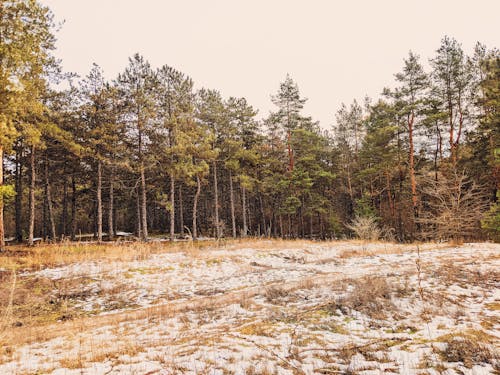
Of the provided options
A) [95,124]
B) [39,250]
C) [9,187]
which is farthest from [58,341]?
[95,124]

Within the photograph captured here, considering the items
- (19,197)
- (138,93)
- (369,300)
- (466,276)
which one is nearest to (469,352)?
(369,300)

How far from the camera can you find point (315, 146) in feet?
99.3

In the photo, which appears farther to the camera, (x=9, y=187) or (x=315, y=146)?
(x=315, y=146)

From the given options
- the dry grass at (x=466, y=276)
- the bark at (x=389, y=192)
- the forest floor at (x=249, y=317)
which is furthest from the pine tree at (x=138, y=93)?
the bark at (x=389, y=192)

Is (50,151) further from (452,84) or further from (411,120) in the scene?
(452,84)

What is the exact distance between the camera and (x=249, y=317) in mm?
6020

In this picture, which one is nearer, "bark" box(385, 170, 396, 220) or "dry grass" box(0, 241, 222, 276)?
"dry grass" box(0, 241, 222, 276)

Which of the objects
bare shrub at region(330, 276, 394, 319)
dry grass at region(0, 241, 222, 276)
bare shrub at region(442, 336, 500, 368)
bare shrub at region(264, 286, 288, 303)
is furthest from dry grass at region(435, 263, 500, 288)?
dry grass at region(0, 241, 222, 276)

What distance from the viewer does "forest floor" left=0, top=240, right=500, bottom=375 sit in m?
3.81

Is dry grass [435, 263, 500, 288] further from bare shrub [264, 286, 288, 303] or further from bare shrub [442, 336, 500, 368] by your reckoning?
bare shrub [264, 286, 288, 303]

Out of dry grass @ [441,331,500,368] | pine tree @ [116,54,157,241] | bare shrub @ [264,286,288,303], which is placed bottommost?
bare shrub @ [264,286,288,303]

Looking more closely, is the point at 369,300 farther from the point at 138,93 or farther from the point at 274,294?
the point at 138,93

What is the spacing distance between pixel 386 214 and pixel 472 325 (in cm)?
3029

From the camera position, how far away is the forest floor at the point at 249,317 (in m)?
3.81
